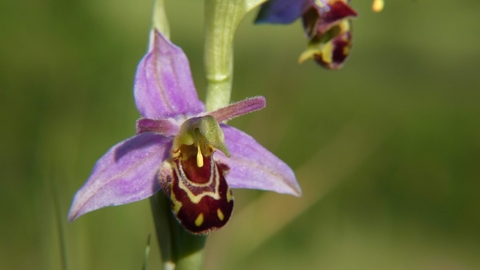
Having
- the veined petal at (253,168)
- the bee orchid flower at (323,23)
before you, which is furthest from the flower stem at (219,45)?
the bee orchid flower at (323,23)

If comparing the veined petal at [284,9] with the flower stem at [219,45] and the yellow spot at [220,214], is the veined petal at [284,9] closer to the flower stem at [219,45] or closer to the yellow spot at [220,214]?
the flower stem at [219,45]

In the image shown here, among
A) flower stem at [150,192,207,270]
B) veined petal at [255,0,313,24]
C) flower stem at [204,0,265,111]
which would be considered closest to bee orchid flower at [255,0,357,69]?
veined petal at [255,0,313,24]

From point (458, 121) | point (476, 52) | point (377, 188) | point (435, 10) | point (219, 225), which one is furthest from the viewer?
point (435, 10)

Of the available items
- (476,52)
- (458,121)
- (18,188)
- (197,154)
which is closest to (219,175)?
(197,154)

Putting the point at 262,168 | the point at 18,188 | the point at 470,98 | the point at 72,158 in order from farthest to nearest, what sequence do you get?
the point at 470,98, the point at 18,188, the point at 72,158, the point at 262,168

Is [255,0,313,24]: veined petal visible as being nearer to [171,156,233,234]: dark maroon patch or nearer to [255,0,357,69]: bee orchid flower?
[255,0,357,69]: bee orchid flower

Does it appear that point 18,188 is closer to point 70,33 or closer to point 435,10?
point 70,33

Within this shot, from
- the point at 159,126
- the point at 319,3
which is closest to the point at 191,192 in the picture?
the point at 159,126

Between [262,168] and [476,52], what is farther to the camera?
[476,52]

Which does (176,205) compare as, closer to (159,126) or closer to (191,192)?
(191,192)
